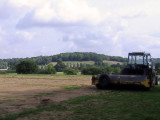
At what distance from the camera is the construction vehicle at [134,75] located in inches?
753

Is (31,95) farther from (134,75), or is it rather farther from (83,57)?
(83,57)

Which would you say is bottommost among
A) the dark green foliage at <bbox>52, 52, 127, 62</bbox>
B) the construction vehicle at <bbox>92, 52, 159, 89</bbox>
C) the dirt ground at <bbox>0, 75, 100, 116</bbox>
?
the dirt ground at <bbox>0, 75, 100, 116</bbox>

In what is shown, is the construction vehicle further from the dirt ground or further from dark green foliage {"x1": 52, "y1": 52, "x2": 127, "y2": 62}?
dark green foliage {"x1": 52, "y1": 52, "x2": 127, "y2": 62}

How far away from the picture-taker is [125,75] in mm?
19703

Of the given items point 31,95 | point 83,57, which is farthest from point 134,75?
point 83,57

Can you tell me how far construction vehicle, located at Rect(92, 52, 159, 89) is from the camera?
19.1 meters

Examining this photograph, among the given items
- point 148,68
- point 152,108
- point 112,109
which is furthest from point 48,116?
point 148,68

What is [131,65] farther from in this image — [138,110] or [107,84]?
[138,110]

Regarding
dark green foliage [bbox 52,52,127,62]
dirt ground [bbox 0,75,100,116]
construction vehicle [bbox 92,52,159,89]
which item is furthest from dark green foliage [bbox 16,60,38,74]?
construction vehicle [bbox 92,52,159,89]

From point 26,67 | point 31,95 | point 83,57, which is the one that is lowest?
point 31,95

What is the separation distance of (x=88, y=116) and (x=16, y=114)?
8.04 feet

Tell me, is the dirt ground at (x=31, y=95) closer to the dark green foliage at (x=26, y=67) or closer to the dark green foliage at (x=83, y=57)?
the dark green foliage at (x=26, y=67)

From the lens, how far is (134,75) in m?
19.5

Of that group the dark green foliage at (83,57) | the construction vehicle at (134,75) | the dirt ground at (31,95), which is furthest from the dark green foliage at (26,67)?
the construction vehicle at (134,75)
